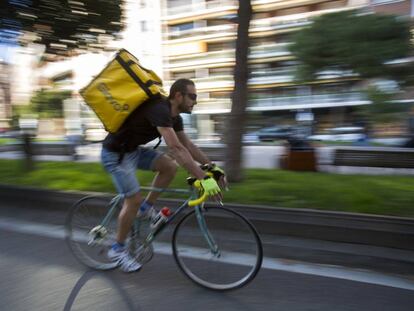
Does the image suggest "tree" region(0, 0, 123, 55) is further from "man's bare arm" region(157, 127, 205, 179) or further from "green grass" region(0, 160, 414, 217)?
"man's bare arm" region(157, 127, 205, 179)

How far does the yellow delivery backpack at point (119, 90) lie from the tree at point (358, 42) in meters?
9.70

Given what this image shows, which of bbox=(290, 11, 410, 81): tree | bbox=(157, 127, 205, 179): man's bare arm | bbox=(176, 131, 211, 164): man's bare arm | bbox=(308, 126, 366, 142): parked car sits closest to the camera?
bbox=(157, 127, 205, 179): man's bare arm

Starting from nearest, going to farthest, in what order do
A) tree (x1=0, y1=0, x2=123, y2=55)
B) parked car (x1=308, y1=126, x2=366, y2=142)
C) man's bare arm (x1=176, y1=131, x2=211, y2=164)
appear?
man's bare arm (x1=176, y1=131, x2=211, y2=164) < tree (x1=0, y1=0, x2=123, y2=55) < parked car (x1=308, y1=126, x2=366, y2=142)

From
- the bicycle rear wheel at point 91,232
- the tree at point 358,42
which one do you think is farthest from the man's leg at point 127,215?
the tree at point 358,42

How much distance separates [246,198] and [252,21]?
9.80 ft

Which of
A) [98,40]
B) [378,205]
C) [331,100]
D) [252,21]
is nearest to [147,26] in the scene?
[331,100]

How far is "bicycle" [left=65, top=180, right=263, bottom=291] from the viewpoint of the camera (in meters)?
3.60

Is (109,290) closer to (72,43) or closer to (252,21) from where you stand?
(252,21)

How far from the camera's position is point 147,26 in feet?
151

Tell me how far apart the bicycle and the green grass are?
2.00m

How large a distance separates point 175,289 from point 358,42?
398 inches

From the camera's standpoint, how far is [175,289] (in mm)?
3752

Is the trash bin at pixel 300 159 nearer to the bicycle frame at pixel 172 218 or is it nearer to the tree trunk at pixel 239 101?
the tree trunk at pixel 239 101

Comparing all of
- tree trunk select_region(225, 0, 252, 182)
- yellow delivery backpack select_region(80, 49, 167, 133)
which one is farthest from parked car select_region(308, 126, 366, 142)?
yellow delivery backpack select_region(80, 49, 167, 133)
